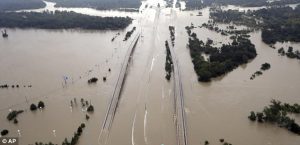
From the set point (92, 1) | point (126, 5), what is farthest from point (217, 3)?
point (92, 1)

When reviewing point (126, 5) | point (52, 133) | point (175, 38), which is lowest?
point (52, 133)

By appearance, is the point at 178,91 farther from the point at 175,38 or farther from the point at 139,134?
the point at 175,38

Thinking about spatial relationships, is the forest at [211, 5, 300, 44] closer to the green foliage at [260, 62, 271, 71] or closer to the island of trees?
the island of trees

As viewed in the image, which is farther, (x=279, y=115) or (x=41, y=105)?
Answer: (x=41, y=105)

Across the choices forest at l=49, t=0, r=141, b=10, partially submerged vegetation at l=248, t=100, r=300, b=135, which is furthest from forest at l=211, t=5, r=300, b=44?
forest at l=49, t=0, r=141, b=10

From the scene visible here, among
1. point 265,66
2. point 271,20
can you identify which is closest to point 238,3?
point 271,20

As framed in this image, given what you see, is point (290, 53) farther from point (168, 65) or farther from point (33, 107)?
point (33, 107)

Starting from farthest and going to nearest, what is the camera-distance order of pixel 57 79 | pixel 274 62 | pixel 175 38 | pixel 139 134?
pixel 175 38 < pixel 274 62 < pixel 57 79 < pixel 139 134
